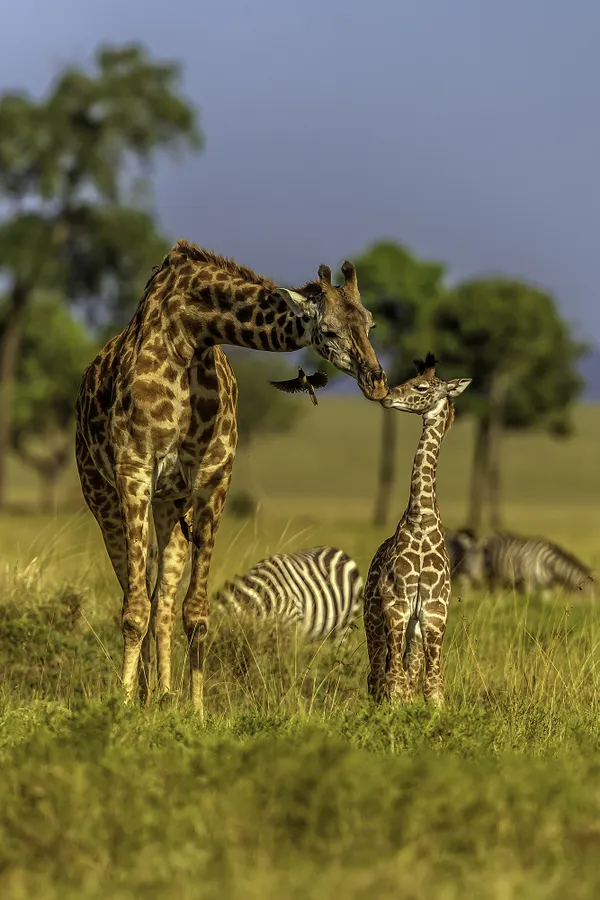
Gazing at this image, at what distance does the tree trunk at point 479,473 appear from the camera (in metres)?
44.7

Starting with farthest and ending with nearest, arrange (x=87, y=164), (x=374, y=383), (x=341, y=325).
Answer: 1. (x=87, y=164)
2. (x=341, y=325)
3. (x=374, y=383)

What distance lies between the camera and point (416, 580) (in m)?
7.39

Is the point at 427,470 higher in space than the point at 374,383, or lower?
lower

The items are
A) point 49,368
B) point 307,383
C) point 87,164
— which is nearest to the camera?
point 307,383

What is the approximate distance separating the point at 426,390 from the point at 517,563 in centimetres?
1217

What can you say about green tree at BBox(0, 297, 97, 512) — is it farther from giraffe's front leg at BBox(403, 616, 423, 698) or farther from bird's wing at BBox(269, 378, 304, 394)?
giraffe's front leg at BBox(403, 616, 423, 698)

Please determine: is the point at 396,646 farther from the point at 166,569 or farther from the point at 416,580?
the point at 166,569

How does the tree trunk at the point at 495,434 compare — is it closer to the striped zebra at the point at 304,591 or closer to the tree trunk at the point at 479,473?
the tree trunk at the point at 479,473

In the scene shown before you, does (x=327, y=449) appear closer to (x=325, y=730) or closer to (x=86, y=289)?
(x=86, y=289)

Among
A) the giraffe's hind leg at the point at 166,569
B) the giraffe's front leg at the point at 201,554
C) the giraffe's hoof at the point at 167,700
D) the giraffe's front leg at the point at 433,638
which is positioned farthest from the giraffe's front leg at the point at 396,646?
the giraffe's hind leg at the point at 166,569

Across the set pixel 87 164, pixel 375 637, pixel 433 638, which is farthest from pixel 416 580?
pixel 87 164

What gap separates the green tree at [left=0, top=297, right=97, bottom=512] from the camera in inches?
1973

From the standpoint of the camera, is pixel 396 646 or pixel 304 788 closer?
pixel 304 788

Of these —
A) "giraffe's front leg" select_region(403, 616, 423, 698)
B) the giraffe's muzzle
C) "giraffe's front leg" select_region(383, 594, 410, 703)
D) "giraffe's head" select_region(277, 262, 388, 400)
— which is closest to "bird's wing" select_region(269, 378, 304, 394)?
"giraffe's head" select_region(277, 262, 388, 400)
